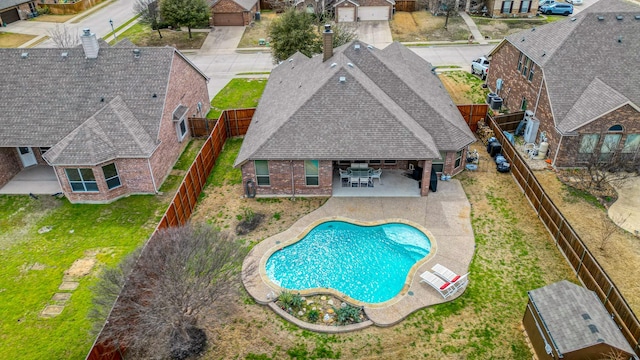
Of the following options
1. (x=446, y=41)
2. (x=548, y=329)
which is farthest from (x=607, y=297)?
(x=446, y=41)

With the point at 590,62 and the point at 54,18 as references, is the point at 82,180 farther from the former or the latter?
the point at 54,18

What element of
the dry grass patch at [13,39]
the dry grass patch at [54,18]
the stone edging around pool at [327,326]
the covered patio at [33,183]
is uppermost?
the dry grass patch at [54,18]

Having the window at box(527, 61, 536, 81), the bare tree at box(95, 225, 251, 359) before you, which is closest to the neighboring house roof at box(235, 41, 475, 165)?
the window at box(527, 61, 536, 81)

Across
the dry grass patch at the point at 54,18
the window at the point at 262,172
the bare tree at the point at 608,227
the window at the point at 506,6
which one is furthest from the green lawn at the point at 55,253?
the window at the point at 506,6

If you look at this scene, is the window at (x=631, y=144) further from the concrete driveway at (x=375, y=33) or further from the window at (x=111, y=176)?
the window at (x=111, y=176)

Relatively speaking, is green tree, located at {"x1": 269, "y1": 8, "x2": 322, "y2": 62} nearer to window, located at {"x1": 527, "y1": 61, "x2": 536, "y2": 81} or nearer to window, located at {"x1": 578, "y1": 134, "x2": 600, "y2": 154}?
window, located at {"x1": 527, "y1": 61, "x2": 536, "y2": 81}

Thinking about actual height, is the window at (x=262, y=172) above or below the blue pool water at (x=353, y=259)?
above
